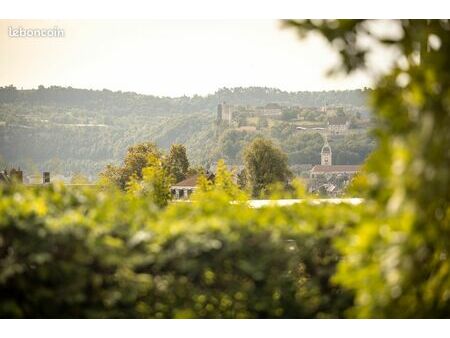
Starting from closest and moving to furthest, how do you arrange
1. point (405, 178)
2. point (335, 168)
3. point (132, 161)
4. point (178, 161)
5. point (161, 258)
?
point (405, 178), point (161, 258), point (335, 168), point (178, 161), point (132, 161)

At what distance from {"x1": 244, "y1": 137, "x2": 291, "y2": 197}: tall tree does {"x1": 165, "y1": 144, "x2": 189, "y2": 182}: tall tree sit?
2110 mm

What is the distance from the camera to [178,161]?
2100 cm

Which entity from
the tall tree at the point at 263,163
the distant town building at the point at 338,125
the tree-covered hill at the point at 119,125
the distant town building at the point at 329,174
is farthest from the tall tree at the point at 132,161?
the distant town building at the point at 338,125

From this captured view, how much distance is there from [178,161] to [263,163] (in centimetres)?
316

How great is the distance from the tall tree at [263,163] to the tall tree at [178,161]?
211 cm

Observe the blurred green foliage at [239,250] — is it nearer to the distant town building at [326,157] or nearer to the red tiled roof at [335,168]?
the red tiled roof at [335,168]

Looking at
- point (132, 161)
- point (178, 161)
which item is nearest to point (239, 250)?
point (178, 161)

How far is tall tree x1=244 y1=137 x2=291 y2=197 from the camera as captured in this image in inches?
877

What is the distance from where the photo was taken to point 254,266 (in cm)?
378

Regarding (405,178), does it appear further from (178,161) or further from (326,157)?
(178,161)

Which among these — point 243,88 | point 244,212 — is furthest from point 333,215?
point 243,88
